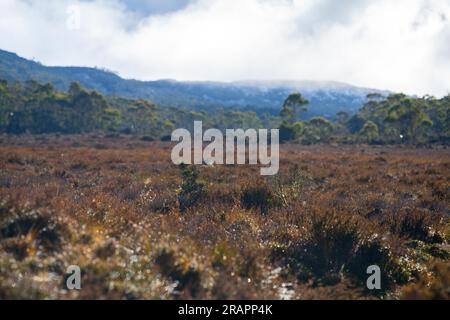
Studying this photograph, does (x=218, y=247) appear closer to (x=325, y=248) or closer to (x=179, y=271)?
(x=179, y=271)

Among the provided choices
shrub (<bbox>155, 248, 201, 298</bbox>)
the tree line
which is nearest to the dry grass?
shrub (<bbox>155, 248, 201, 298</bbox>)

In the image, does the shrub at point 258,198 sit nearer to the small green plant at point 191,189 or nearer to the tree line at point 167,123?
the small green plant at point 191,189

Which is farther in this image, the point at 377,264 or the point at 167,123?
the point at 167,123

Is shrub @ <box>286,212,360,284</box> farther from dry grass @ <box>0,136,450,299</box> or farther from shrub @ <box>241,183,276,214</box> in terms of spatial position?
shrub @ <box>241,183,276,214</box>

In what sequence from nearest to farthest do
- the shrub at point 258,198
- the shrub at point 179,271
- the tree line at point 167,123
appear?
the shrub at point 179,271 < the shrub at point 258,198 < the tree line at point 167,123

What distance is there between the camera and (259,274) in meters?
4.75

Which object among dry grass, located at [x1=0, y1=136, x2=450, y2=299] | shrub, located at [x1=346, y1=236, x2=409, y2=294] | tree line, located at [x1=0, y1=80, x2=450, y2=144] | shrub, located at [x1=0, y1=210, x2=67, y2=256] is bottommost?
shrub, located at [x1=346, y1=236, x2=409, y2=294]

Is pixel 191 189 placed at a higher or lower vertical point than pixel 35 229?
lower

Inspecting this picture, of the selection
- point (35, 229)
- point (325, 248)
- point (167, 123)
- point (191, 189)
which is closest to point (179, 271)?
point (35, 229)

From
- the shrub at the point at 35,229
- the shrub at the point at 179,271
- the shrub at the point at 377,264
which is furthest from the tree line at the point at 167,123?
the shrub at the point at 35,229

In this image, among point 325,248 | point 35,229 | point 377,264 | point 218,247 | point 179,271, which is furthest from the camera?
point 325,248

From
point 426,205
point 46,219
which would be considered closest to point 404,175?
point 426,205

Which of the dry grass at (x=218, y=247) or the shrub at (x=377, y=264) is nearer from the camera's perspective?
the dry grass at (x=218, y=247)

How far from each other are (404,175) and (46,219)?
1384 centimetres
